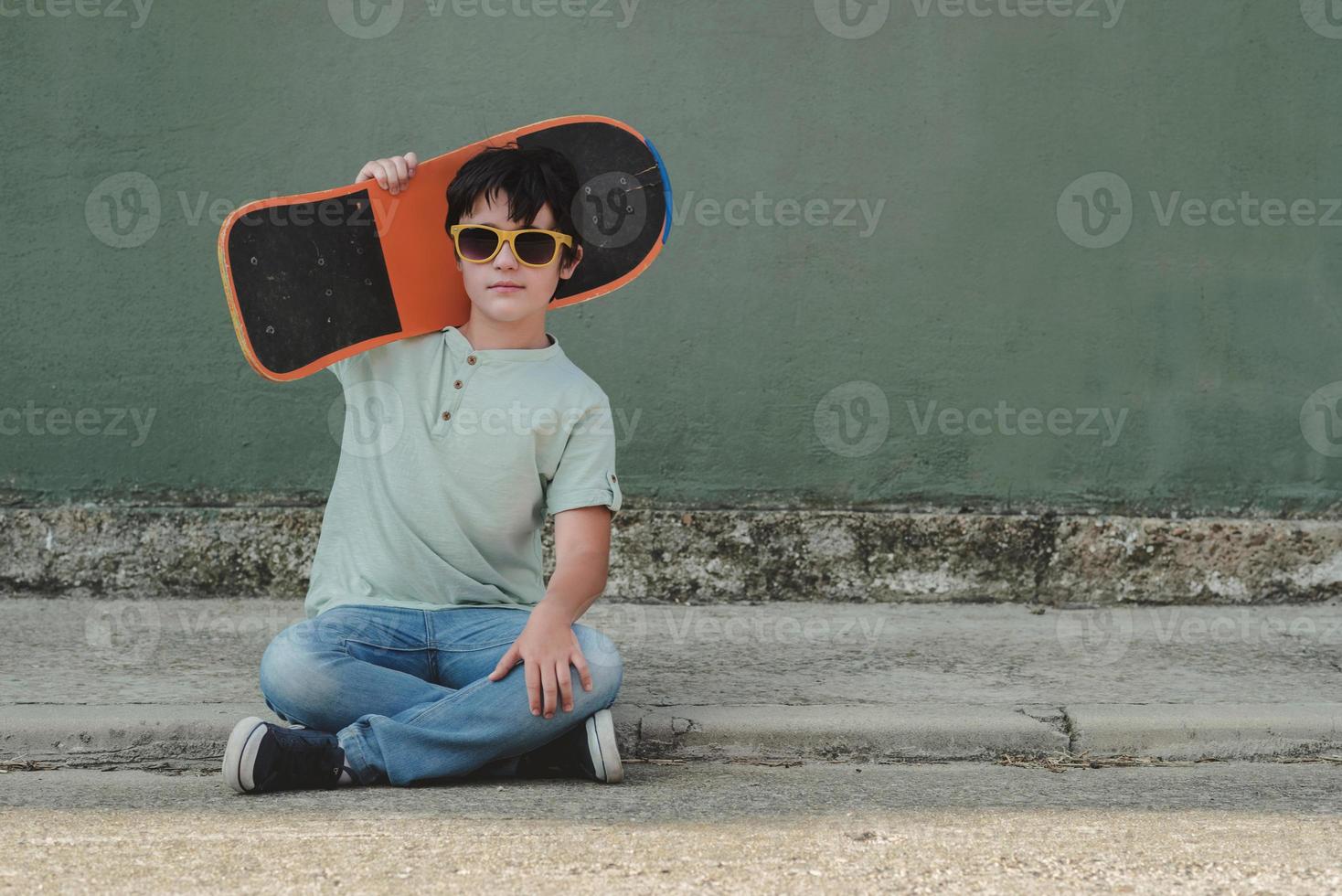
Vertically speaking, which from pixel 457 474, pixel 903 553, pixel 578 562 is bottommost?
pixel 903 553

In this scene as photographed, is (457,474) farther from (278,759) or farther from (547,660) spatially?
(278,759)

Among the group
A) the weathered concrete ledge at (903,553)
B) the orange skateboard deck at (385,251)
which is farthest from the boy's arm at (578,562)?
the weathered concrete ledge at (903,553)

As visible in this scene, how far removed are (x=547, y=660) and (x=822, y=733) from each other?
846 millimetres

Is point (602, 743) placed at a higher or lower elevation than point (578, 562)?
lower

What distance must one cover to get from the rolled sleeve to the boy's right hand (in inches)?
26.4

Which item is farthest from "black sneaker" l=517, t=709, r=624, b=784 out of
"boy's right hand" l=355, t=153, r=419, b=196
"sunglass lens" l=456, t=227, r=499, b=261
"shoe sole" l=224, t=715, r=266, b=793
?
"boy's right hand" l=355, t=153, r=419, b=196

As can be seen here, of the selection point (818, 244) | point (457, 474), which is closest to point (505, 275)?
point (457, 474)

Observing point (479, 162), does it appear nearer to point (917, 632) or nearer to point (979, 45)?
point (917, 632)

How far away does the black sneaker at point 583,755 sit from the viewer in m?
2.87

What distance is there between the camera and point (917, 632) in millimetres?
4410

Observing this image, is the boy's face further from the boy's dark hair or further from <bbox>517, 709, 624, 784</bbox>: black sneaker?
<bbox>517, 709, 624, 784</bbox>: black sneaker

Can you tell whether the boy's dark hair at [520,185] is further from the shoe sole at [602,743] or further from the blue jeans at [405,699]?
the shoe sole at [602,743]

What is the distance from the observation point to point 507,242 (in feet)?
9.66

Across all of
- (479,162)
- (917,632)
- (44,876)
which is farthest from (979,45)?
(44,876)
